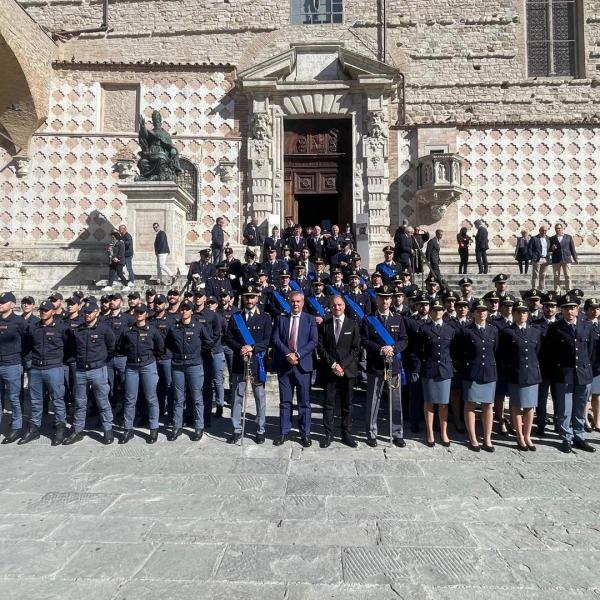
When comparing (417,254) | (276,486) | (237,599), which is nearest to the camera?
(237,599)

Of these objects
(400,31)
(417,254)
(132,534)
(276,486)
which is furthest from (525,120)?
(132,534)

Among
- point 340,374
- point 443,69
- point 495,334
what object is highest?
point 443,69

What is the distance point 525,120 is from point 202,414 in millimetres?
14705

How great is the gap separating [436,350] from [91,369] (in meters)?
4.32

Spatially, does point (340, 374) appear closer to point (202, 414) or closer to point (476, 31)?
point (202, 414)

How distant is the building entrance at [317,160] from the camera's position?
16.2 metres

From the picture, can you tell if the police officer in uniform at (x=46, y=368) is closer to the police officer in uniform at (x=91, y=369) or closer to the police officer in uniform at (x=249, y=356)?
the police officer in uniform at (x=91, y=369)

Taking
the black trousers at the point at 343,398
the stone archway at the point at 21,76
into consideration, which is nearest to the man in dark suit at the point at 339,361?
the black trousers at the point at 343,398

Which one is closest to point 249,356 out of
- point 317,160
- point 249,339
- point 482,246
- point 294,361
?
point 249,339

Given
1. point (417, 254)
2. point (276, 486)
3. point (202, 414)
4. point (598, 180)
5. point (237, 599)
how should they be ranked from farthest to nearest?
point (598, 180), point (417, 254), point (202, 414), point (276, 486), point (237, 599)

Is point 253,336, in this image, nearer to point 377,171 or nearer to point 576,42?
point 377,171

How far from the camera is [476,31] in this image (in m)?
16.2

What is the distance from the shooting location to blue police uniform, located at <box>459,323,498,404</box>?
5.73 m

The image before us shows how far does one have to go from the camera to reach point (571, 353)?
5.77 metres
